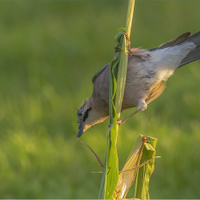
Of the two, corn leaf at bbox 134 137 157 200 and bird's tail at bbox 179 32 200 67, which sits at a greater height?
bird's tail at bbox 179 32 200 67

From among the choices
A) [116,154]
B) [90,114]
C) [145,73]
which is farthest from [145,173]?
[90,114]

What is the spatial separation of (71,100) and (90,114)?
4077 millimetres

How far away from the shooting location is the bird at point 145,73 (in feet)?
10.9

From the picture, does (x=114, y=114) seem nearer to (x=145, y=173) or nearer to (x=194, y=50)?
(x=145, y=173)

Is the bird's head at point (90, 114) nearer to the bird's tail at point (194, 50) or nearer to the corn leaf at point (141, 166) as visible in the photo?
the bird's tail at point (194, 50)

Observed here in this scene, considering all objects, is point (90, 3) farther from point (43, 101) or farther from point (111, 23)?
point (43, 101)

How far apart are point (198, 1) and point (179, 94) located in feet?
12.8

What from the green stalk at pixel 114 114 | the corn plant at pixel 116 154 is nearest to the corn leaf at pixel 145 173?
the corn plant at pixel 116 154

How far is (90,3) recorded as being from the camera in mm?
10961

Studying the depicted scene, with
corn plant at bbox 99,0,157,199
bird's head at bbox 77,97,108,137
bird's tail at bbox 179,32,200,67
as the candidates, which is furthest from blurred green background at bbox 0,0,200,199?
corn plant at bbox 99,0,157,199

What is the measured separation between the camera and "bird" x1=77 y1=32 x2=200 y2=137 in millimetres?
3320

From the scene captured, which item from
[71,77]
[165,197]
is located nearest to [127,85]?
[165,197]

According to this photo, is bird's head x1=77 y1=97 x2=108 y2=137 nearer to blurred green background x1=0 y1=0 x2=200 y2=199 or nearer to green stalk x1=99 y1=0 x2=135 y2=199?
blurred green background x1=0 y1=0 x2=200 y2=199

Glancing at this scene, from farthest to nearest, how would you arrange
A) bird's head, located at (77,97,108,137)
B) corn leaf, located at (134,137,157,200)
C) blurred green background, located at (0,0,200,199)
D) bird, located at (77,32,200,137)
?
1. blurred green background, located at (0,0,200,199)
2. bird's head, located at (77,97,108,137)
3. bird, located at (77,32,200,137)
4. corn leaf, located at (134,137,157,200)
